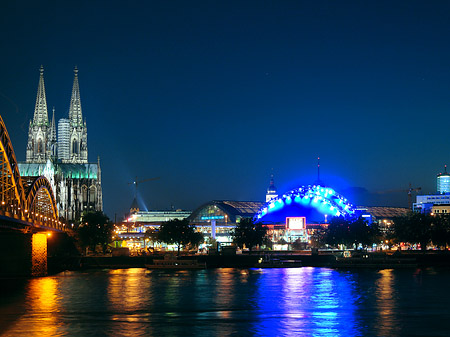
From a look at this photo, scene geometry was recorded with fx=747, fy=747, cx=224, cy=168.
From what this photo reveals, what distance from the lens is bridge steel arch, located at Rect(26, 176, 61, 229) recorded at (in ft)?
413

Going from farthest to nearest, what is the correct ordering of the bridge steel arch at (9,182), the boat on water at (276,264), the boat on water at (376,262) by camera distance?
the boat on water at (276,264)
the boat on water at (376,262)
the bridge steel arch at (9,182)

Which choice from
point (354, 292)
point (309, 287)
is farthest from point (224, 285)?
point (354, 292)

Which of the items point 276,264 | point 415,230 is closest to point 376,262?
point 276,264

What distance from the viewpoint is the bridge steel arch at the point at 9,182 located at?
106m

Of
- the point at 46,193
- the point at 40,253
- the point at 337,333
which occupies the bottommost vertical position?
the point at 337,333

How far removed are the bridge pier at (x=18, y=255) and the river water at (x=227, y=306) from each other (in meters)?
3.33

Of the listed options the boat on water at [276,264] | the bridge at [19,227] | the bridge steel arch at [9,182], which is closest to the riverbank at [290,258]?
the boat on water at [276,264]

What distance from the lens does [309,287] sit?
106 m

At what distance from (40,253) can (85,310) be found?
50905 mm

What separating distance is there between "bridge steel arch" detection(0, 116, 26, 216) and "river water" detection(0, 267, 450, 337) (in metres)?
11.5

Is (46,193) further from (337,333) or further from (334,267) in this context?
(337,333)

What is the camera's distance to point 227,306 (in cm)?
8431

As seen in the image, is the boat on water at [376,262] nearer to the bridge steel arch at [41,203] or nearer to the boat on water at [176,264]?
the boat on water at [176,264]

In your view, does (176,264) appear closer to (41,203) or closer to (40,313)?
(41,203)
